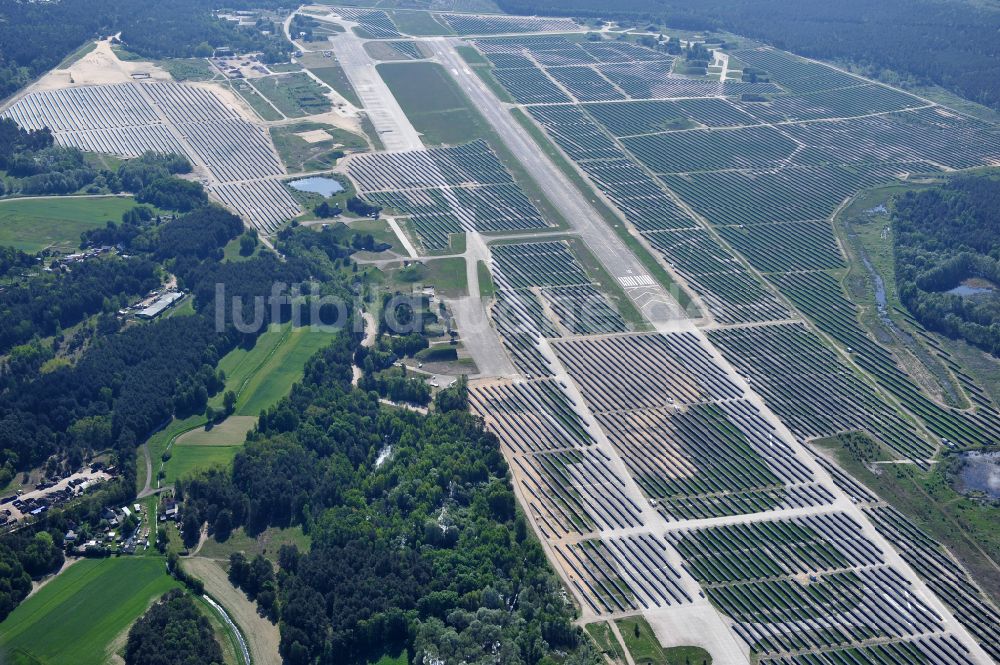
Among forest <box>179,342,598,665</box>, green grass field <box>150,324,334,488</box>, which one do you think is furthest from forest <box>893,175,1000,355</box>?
green grass field <box>150,324,334,488</box>

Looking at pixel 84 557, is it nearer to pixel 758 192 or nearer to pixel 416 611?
pixel 416 611

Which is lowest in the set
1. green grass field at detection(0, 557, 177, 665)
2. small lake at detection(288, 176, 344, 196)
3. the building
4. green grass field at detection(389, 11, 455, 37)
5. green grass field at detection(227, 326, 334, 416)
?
green grass field at detection(0, 557, 177, 665)

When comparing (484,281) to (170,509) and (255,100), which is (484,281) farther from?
(255,100)

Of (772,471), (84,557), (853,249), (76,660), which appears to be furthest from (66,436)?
(853,249)

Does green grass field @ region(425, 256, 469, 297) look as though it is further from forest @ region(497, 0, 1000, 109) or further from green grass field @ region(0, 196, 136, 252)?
forest @ region(497, 0, 1000, 109)

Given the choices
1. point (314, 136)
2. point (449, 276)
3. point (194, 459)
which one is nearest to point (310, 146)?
point (314, 136)

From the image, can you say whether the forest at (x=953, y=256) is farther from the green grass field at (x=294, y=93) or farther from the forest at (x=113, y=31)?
the forest at (x=113, y=31)
